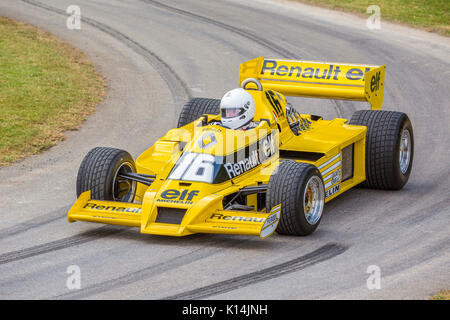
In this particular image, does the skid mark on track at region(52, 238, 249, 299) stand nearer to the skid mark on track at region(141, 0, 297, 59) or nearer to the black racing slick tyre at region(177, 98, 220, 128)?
the black racing slick tyre at region(177, 98, 220, 128)

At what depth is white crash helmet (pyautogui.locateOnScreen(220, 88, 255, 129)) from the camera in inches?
512

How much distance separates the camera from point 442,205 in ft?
45.0

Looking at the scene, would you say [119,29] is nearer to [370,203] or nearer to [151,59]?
[151,59]

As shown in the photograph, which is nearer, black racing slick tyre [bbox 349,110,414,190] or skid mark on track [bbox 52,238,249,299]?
skid mark on track [bbox 52,238,249,299]

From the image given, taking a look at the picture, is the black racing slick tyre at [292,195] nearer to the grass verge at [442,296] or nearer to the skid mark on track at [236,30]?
the grass verge at [442,296]

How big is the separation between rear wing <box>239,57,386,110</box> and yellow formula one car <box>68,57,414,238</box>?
18 millimetres

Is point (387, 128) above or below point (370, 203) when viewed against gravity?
above

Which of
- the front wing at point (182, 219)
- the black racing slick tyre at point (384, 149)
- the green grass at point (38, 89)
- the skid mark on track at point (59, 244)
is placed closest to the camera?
the front wing at point (182, 219)

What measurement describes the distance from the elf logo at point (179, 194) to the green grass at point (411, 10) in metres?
16.2

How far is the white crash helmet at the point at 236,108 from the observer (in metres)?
13.0

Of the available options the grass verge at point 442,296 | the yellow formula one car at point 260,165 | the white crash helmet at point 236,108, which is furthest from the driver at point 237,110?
the grass verge at point 442,296

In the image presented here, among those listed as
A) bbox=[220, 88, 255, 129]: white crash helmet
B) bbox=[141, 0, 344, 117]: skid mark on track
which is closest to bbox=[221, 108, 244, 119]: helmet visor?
bbox=[220, 88, 255, 129]: white crash helmet
